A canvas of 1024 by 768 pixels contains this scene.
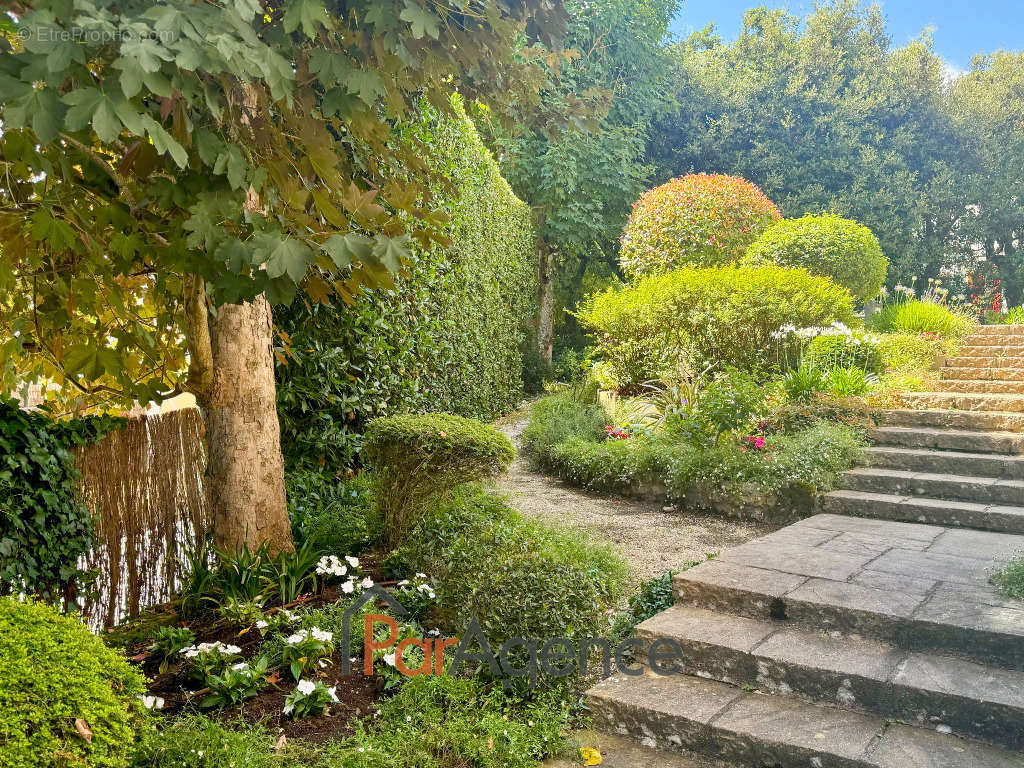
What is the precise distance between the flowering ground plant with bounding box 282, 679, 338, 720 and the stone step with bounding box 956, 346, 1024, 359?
7841 mm

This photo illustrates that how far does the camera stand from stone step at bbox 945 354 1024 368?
784 centimetres

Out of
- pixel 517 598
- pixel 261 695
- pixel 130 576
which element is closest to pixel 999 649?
pixel 517 598

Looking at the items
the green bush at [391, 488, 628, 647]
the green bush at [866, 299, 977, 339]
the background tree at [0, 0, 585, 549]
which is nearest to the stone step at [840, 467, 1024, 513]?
the green bush at [391, 488, 628, 647]

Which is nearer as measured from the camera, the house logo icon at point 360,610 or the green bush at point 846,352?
the house logo icon at point 360,610

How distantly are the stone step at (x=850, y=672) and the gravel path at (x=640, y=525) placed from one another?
3.48 feet

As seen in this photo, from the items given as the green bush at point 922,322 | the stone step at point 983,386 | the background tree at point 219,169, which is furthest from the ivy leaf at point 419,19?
the green bush at point 922,322

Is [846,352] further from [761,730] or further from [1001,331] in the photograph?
[761,730]

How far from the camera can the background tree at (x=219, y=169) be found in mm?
1597

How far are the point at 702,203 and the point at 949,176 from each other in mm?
9007

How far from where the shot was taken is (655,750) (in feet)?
9.39

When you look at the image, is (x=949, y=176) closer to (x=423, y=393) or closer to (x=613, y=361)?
(x=613, y=361)

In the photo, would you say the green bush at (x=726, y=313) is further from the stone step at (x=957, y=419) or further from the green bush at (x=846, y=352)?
the stone step at (x=957, y=419)

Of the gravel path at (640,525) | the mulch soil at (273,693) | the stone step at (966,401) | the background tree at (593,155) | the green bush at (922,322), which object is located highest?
the background tree at (593,155)

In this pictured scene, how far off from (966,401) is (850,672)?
468 cm
